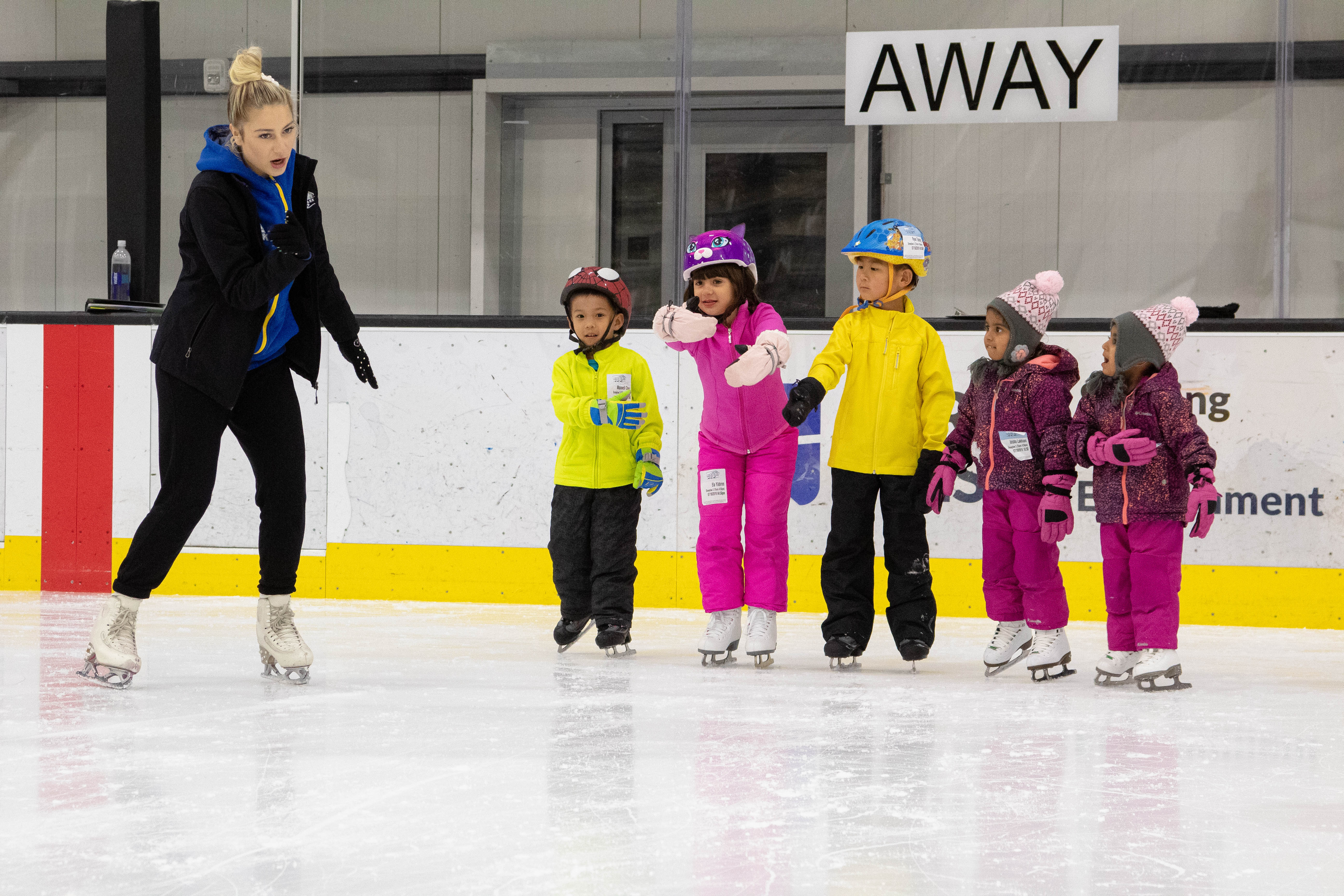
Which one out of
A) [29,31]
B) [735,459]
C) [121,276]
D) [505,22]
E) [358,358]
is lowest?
[735,459]

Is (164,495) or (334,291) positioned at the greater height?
(334,291)

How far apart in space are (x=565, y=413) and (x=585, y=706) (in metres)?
1.07

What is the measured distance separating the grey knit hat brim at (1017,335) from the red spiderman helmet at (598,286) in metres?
1.02

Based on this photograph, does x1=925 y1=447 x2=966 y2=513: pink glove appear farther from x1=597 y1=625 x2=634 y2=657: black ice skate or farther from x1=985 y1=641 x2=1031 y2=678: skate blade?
x1=597 y1=625 x2=634 y2=657: black ice skate

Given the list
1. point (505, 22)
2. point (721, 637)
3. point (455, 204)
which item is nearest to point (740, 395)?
point (721, 637)

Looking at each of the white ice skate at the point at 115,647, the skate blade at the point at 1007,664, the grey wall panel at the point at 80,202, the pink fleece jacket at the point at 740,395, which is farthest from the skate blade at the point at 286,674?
the grey wall panel at the point at 80,202

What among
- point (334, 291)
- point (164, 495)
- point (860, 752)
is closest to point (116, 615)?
point (164, 495)

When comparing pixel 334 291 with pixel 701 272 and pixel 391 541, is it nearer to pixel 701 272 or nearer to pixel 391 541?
pixel 701 272

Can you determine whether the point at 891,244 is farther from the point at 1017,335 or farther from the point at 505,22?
the point at 505,22

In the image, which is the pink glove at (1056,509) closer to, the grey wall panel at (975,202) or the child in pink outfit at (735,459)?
the child in pink outfit at (735,459)

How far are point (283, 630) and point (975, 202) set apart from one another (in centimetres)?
382

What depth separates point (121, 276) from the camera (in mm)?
5070

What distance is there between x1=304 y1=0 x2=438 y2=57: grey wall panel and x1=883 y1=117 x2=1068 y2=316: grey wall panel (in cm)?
246

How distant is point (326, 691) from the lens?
281 cm
